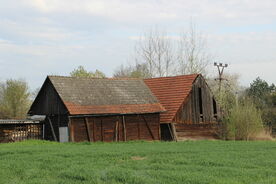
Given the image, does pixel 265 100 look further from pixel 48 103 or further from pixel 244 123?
pixel 48 103

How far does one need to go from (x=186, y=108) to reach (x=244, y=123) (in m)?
4.99

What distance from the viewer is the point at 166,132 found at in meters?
35.6

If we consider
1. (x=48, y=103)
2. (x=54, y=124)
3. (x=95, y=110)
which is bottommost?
(x=54, y=124)

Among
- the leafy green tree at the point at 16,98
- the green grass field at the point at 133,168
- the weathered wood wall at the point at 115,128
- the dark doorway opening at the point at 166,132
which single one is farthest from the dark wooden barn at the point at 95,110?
the leafy green tree at the point at 16,98

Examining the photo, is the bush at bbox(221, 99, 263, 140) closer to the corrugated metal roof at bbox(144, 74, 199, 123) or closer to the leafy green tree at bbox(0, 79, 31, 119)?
the corrugated metal roof at bbox(144, 74, 199, 123)

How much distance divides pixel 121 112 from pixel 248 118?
11.1m

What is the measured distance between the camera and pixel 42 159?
1742 cm

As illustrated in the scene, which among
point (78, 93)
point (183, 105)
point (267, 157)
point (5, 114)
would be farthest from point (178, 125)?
point (5, 114)

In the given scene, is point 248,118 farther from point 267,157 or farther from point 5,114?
point 5,114

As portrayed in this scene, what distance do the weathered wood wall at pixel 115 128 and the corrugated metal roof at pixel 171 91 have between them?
4.51ft

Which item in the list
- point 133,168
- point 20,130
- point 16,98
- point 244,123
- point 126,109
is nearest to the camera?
point 133,168

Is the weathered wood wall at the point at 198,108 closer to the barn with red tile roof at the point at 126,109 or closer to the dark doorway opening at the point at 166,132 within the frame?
the barn with red tile roof at the point at 126,109

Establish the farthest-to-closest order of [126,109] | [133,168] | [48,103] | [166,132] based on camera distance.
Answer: [166,132] < [126,109] < [48,103] < [133,168]

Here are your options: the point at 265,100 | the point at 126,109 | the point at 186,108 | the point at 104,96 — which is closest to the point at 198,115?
the point at 186,108
